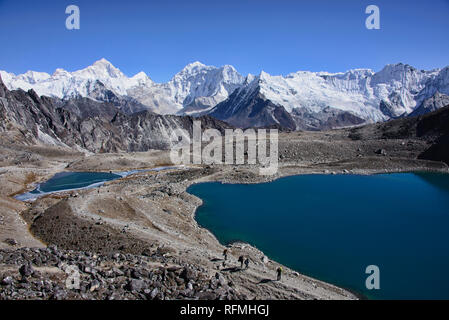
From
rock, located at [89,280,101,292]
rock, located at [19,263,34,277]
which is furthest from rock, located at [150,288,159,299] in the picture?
rock, located at [19,263,34,277]

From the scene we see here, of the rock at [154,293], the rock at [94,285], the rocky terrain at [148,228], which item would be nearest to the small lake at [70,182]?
the rocky terrain at [148,228]

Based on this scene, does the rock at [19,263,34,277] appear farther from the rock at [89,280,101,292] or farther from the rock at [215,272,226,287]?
the rock at [215,272,226,287]

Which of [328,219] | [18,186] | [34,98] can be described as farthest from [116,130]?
[328,219]

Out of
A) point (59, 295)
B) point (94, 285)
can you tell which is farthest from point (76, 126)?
point (59, 295)

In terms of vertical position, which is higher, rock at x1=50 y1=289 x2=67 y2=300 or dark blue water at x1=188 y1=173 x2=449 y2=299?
rock at x1=50 y1=289 x2=67 y2=300

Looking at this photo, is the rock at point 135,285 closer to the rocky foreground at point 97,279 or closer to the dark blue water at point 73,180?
the rocky foreground at point 97,279

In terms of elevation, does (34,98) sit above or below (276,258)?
above
